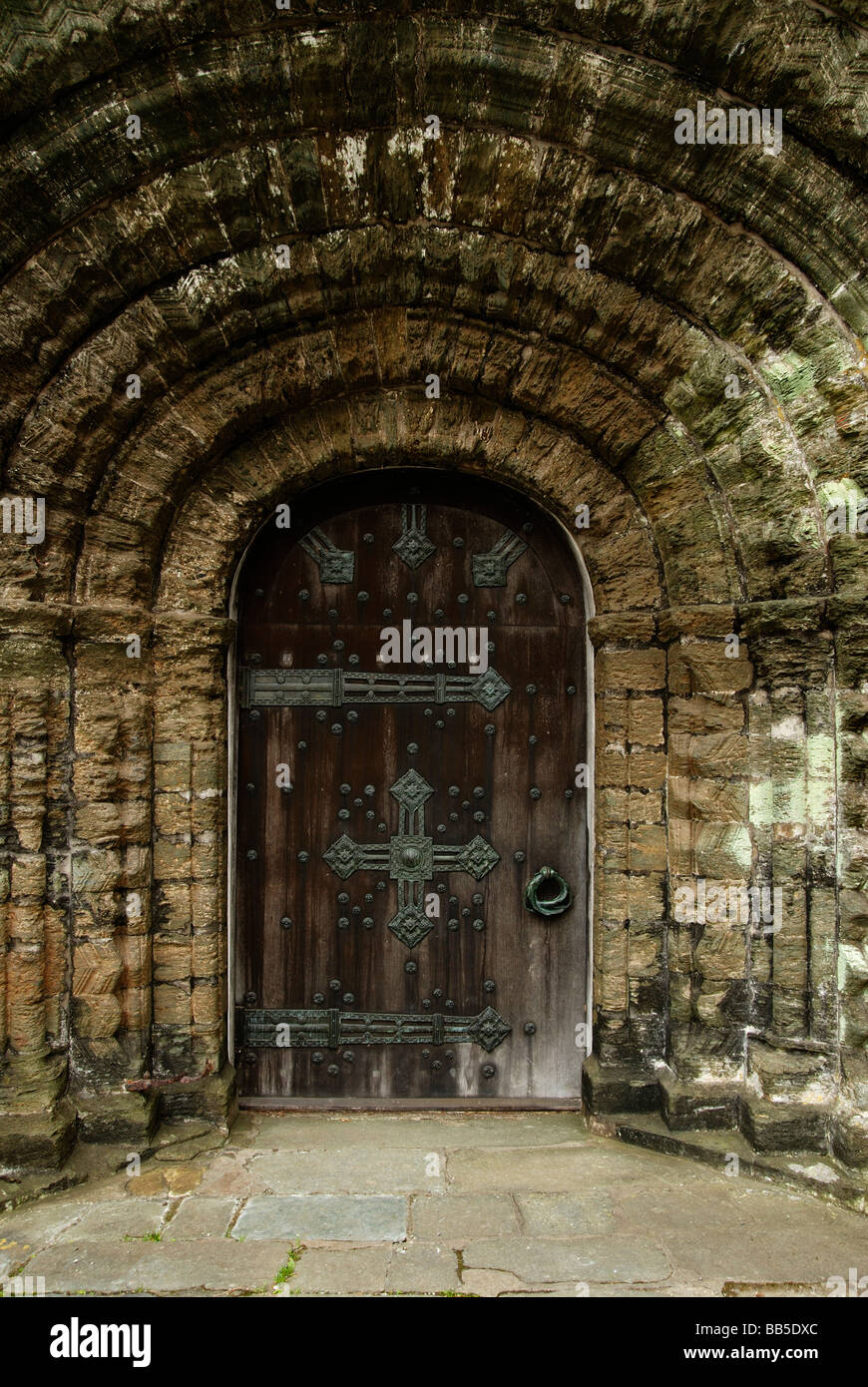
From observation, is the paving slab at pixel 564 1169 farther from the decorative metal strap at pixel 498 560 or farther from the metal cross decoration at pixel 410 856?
the decorative metal strap at pixel 498 560

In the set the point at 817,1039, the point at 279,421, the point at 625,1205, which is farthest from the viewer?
the point at 279,421

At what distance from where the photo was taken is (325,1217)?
3025 millimetres

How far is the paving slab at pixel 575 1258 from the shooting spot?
2705mm

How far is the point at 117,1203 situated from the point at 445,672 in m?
2.41

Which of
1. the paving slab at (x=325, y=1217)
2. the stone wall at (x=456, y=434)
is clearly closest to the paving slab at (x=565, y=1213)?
the paving slab at (x=325, y=1217)

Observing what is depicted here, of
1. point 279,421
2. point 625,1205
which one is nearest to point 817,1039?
point 625,1205

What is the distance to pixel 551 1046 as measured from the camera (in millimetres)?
3881

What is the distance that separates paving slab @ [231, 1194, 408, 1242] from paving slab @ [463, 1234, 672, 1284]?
1.07 ft

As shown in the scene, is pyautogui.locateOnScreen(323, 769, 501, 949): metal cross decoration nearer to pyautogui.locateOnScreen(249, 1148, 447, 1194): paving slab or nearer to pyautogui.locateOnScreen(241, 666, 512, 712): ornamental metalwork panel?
pyautogui.locateOnScreen(241, 666, 512, 712): ornamental metalwork panel

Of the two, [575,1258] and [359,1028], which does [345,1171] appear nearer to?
[359,1028]

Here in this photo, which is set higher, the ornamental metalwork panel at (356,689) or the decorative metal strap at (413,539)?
the decorative metal strap at (413,539)

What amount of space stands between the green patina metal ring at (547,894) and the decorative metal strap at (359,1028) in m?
0.52

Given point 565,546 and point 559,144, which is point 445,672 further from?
point 559,144

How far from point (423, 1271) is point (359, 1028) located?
48.1 inches
